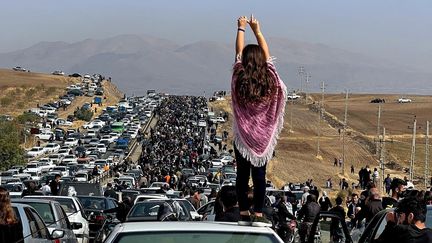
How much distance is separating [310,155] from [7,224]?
103124mm

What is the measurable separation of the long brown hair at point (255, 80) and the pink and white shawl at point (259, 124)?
0.14ft

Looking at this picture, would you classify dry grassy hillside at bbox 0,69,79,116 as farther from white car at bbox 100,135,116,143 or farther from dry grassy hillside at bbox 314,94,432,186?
dry grassy hillside at bbox 314,94,432,186

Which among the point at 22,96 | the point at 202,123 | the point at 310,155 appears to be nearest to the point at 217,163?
the point at 310,155

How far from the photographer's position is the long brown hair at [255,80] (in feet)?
25.9

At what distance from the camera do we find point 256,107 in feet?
26.2

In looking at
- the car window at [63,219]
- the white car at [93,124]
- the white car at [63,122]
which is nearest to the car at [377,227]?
the car window at [63,219]

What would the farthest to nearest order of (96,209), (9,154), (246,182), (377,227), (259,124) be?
(9,154) → (96,209) → (377,227) → (246,182) → (259,124)

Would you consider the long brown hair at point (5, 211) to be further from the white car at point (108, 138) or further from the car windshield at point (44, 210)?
the white car at point (108, 138)

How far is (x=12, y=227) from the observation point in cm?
1077

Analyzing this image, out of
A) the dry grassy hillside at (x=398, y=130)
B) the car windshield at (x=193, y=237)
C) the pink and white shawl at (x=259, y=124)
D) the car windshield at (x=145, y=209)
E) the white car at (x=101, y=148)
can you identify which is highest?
the pink and white shawl at (x=259, y=124)

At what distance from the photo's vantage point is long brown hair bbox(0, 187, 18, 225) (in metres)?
10.7

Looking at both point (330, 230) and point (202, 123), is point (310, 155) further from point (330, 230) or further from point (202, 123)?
point (330, 230)

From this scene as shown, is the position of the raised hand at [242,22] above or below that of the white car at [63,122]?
above

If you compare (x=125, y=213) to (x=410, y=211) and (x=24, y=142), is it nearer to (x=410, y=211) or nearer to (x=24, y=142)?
(x=410, y=211)
